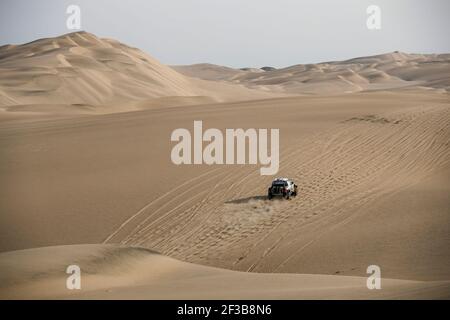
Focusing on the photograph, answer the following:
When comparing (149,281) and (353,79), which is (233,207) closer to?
(149,281)

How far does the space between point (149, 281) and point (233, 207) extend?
6.15 m

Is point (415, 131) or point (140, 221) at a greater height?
point (415, 131)

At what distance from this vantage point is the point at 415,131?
24.4 m

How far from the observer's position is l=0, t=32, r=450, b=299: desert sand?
10938 mm

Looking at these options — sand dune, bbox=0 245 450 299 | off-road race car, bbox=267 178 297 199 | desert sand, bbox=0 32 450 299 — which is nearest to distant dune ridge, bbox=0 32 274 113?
desert sand, bbox=0 32 450 299

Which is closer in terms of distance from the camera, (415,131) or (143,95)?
(415,131)

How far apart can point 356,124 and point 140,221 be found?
12528 millimetres

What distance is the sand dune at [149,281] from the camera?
29.5 ft

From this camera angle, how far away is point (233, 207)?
17141 millimetres

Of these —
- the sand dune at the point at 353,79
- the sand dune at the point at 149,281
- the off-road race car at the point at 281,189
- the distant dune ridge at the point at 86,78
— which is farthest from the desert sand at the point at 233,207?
the sand dune at the point at 353,79

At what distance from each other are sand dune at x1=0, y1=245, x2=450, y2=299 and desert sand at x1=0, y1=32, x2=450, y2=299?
1.5 inches

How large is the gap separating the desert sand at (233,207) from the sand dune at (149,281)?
0.04 m
